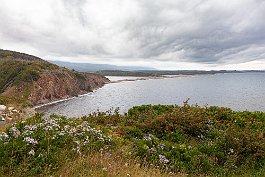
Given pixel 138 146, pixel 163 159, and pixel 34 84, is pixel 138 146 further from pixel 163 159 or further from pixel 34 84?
pixel 34 84

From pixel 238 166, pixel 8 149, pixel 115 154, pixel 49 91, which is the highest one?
pixel 8 149

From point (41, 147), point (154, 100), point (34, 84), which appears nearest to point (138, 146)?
point (41, 147)

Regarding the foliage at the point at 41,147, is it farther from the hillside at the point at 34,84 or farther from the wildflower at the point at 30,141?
the hillside at the point at 34,84

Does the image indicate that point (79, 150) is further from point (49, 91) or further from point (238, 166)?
point (49, 91)

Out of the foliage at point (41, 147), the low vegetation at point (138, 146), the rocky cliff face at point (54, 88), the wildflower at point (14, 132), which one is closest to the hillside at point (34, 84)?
the rocky cliff face at point (54, 88)

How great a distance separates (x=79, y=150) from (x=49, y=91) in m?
71.2

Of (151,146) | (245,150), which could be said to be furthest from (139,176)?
(245,150)

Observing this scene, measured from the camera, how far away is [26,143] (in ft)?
19.4

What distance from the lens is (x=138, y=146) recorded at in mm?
8414

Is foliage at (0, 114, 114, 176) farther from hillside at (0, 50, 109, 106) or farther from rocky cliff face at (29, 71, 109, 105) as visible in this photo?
rocky cliff face at (29, 71, 109, 105)

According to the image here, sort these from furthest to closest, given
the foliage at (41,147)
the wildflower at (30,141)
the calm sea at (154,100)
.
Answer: the calm sea at (154,100)
the wildflower at (30,141)
the foliage at (41,147)

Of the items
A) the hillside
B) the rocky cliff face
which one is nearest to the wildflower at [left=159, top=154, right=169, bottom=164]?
the hillside

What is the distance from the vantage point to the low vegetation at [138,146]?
223 inches

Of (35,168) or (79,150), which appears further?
(79,150)
